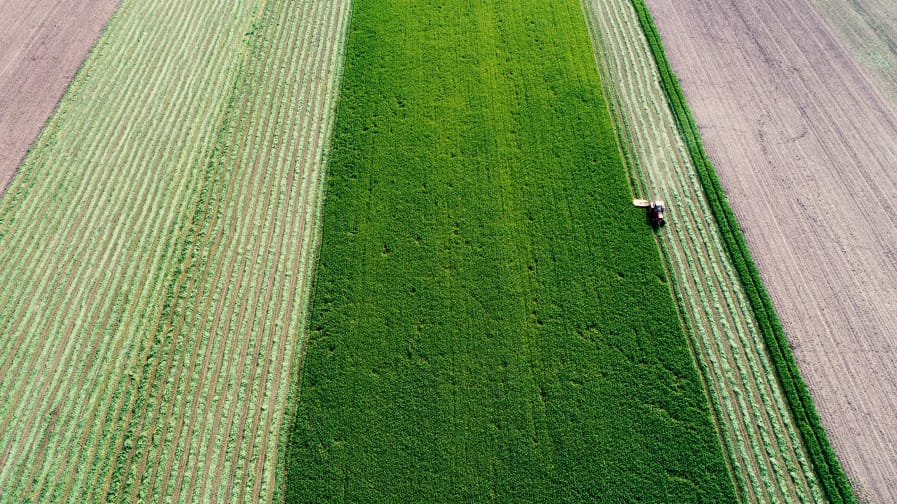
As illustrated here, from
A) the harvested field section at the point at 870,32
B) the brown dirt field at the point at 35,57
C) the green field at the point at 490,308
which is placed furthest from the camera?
the harvested field section at the point at 870,32

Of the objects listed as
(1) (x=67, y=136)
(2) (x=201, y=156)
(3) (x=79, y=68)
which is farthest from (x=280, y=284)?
(3) (x=79, y=68)

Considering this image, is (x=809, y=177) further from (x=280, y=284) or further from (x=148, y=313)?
(x=148, y=313)

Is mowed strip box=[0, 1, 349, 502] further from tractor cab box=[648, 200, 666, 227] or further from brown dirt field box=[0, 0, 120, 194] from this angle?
tractor cab box=[648, 200, 666, 227]

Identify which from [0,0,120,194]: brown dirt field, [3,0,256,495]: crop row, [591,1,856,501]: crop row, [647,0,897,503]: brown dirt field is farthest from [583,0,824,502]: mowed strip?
[0,0,120,194]: brown dirt field

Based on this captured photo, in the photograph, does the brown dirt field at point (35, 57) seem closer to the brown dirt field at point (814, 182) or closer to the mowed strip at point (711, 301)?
the mowed strip at point (711, 301)

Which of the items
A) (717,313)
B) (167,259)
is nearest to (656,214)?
(717,313)

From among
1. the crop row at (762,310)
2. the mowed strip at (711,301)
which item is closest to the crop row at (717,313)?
the mowed strip at (711,301)
